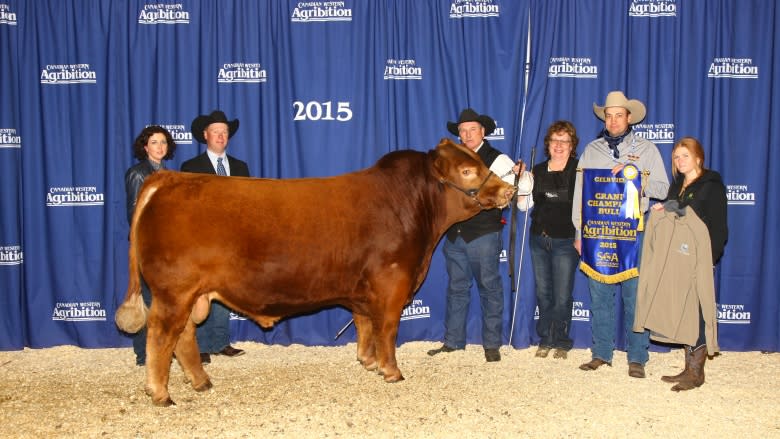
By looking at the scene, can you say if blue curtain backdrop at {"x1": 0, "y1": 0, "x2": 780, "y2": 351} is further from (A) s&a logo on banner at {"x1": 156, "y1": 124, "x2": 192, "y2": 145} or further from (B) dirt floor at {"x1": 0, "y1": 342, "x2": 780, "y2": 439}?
(B) dirt floor at {"x1": 0, "y1": 342, "x2": 780, "y2": 439}

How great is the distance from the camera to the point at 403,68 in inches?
252

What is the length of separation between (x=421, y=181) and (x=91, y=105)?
11.7ft

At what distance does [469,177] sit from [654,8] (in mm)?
2845

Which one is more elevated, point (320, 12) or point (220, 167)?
point (320, 12)

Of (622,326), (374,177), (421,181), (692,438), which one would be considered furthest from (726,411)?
(374,177)

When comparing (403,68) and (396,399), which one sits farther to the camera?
(403,68)

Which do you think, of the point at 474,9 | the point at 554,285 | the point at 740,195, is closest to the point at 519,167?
the point at 554,285

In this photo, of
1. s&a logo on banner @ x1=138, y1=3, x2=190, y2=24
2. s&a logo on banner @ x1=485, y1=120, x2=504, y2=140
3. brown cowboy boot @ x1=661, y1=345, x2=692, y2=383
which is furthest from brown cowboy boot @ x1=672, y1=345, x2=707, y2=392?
s&a logo on banner @ x1=138, y1=3, x2=190, y2=24

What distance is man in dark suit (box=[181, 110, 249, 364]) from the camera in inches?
228

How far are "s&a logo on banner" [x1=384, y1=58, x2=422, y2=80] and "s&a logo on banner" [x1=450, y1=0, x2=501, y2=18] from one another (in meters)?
0.63

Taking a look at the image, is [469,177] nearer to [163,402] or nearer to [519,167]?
[519,167]

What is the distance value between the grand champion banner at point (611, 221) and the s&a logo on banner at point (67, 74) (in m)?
4.87

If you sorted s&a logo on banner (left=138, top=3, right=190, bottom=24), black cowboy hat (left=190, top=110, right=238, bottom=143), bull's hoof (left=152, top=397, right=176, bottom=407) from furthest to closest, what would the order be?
s&a logo on banner (left=138, top=3, right=190, bottom=24), black cowboy hat (left=190, top=110, right=238, bottom=143), bull's hoof (left=152, top=397, right=176, bottom=407)

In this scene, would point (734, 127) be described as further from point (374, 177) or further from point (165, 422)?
point (165, 422)
